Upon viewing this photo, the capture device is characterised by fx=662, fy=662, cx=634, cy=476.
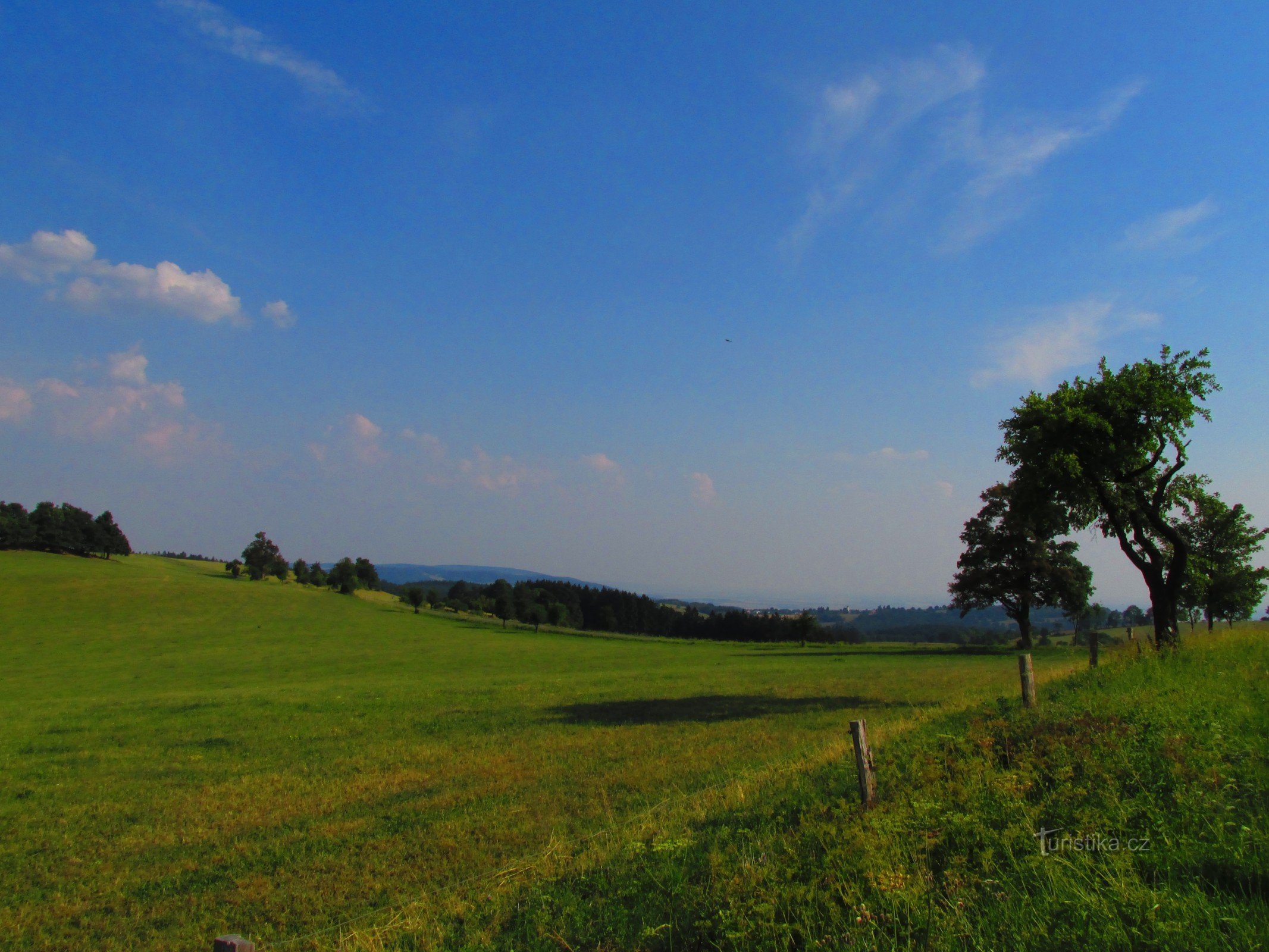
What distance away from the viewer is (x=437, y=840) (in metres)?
10.6

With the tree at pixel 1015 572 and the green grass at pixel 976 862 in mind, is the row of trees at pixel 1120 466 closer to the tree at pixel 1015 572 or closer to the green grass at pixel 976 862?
the green grass at pixel 976 862

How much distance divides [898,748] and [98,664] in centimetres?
5477

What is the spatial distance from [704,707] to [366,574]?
428 ft

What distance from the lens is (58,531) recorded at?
373 feet

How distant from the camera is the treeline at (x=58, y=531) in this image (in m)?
110

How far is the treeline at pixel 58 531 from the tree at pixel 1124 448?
144884 mm

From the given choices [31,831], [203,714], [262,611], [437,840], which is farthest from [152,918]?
[262,611]

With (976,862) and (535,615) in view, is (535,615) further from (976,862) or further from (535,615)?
(976,862)

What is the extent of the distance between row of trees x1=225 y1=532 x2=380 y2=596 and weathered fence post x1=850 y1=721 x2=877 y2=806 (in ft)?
431

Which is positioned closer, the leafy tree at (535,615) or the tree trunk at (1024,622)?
the tree trunk at (1024,622)

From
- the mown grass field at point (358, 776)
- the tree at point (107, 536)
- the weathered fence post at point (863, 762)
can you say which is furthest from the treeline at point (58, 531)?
the weathered fence post at point (863, 762)

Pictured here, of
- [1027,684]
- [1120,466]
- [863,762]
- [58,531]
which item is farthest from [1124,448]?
[58,531]

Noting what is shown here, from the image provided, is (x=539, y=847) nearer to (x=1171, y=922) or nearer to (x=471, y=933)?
(x=471, y=933)

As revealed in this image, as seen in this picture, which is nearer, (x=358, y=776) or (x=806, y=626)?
(x=358, y=776)
